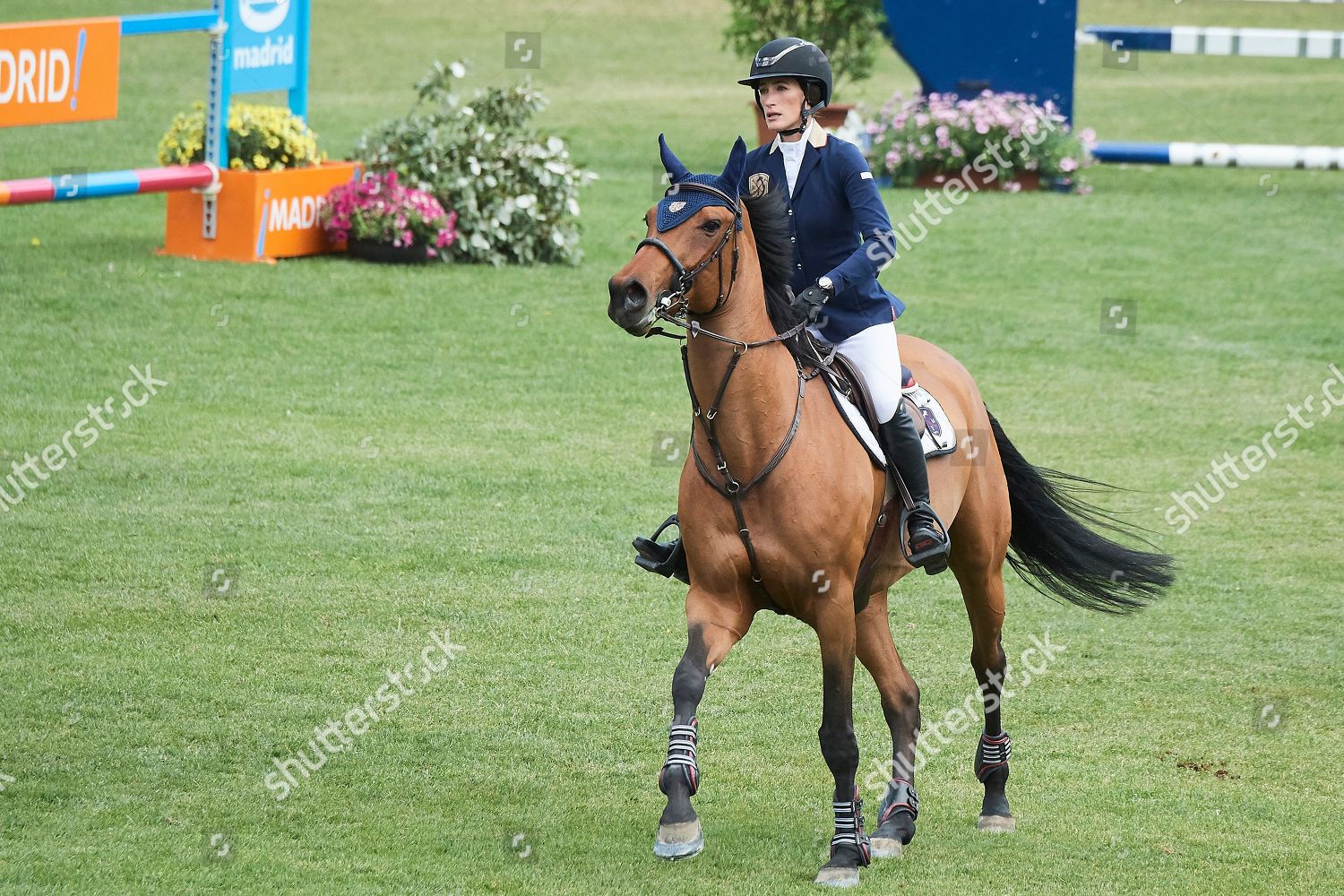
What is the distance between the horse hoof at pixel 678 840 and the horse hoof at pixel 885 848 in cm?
80

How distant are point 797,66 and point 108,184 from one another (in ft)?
29.3

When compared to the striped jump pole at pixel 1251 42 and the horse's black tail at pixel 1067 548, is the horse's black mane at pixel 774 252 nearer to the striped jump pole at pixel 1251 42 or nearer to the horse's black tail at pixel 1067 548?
the horse's black tail at pixel 1067 548

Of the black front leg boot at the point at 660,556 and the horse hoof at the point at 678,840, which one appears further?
the black front leg boot at the point at 660,556

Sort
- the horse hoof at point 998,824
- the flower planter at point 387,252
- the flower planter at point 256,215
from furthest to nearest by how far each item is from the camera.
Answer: the flower planter at point 387,252 → the flower planter at point 256,215 → the horse hoof at point 998,824

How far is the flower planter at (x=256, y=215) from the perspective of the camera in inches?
571

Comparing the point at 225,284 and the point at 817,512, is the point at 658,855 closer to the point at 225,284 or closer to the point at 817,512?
the point at 817,512

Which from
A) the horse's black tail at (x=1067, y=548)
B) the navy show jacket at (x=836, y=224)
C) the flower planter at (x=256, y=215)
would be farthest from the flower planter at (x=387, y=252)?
the navy show jacket at (x=836, y=224)

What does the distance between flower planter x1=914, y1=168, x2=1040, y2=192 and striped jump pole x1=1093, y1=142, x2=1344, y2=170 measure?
839mm

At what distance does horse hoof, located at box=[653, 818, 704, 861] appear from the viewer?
213 inches

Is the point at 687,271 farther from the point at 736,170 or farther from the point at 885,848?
the point at 885,848

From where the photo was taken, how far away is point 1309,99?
27078 mm

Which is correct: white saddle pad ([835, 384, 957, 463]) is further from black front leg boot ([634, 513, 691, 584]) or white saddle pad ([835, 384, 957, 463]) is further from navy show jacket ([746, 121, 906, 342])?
black front leg boot ([634, 513, 691, 584])

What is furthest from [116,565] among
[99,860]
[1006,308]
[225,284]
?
[1006,308]

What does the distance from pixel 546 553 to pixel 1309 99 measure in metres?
21.8
